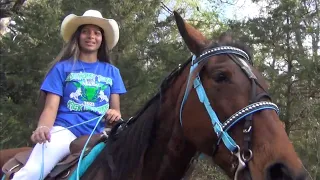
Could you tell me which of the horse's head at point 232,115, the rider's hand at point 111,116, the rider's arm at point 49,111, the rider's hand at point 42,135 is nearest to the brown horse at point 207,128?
the horse's head at point 232,115

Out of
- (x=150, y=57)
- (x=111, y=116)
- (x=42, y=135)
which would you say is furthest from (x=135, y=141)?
(x=150, y=57)

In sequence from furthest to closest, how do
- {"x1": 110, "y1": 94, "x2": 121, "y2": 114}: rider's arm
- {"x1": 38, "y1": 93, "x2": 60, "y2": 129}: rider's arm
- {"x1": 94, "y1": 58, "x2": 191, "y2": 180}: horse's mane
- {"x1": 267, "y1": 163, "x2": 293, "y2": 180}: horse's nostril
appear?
1. {"x1": 110, "y1": 94, "x2": 121, "y2": 114}: rider's arm
2. {"x1": 38, "y1": 93, "x2": 60, "y2": 129}: rider's arm
3. {"x1": 94, "y1": 58, "x2": 191, "y2": 180}: horse's mane
4. {"x1": 267, "y1": 163, "x2": 293, "y2": 180}: horse's nostril

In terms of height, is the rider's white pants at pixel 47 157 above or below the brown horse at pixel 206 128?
below

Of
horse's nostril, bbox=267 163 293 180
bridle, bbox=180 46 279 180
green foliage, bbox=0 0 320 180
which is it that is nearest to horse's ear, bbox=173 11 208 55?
bridle, bbox=180 46 279 180

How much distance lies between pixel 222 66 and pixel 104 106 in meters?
1.49

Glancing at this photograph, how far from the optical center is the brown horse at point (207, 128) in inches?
93.2

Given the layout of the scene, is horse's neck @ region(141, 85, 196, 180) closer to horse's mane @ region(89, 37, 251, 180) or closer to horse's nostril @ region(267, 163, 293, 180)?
horse's mane @ region(89, 37, 251, 180)

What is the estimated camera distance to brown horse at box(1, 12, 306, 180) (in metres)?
2.37

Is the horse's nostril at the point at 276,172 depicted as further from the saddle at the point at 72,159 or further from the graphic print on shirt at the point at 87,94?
the graphic print on shirt at the point at 87,94

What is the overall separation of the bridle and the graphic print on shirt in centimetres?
124

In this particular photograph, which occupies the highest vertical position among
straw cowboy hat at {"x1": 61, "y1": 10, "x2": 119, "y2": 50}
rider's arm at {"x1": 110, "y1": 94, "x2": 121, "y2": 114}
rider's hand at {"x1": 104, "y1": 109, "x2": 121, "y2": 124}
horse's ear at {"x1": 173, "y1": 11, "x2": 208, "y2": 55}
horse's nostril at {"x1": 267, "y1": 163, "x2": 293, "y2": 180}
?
straw cowboy hat at {"x1": 61, "y1": 10, "x2": 119, "y2": 50}

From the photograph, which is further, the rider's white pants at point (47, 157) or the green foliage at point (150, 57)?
the green foliage at point (150, 57)

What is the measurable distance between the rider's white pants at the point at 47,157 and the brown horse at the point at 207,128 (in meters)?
0.35

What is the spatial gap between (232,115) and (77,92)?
5.33 feet
